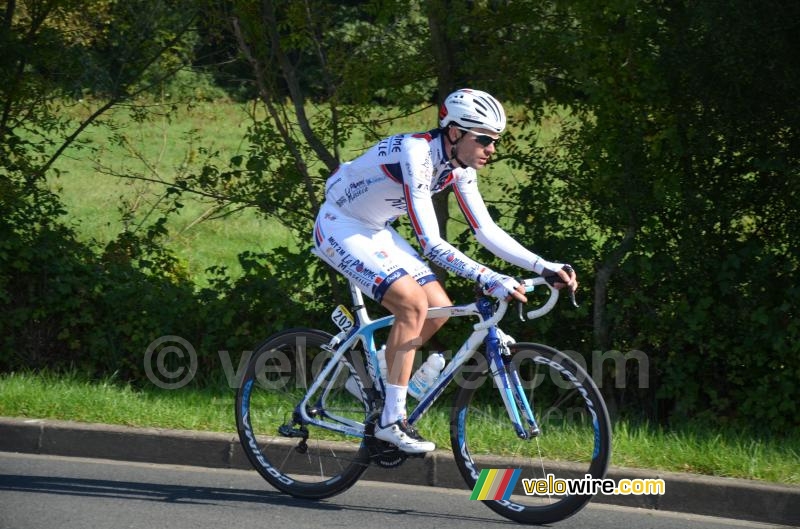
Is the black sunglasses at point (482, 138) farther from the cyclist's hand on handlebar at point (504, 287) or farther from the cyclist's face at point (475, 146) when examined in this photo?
the cyclist's hand on handlebar at point (504, 287)

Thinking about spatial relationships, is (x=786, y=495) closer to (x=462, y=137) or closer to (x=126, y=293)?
(x=462, y=137)

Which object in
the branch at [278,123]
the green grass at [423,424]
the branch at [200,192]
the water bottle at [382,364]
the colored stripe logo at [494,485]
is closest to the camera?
the colored stripe logo at [494,485]

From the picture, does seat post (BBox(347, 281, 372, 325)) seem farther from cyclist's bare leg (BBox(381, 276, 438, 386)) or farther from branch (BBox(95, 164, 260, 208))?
branch (BBox(95, 164, 260, 208))

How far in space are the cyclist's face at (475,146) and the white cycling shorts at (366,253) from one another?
60 cm

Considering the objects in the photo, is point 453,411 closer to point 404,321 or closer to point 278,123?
point 404,321

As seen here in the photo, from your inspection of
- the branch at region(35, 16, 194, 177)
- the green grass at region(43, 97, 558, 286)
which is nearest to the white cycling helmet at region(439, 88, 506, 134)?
the green grass at region(43, 97, 558, 286)

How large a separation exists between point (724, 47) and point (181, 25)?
4.60 meters

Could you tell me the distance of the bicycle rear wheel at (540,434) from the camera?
211 inches

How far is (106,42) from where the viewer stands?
9.78 m

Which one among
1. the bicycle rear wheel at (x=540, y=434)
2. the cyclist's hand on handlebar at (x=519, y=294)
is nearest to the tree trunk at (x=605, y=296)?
the bicycle rear wheel at (x=540, y=434)

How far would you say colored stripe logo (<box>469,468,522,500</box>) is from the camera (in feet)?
18.5

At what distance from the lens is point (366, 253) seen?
5742mm

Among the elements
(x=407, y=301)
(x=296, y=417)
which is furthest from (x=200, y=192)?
(x=407, y=301)

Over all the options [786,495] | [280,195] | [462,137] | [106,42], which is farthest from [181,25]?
[786,495]
